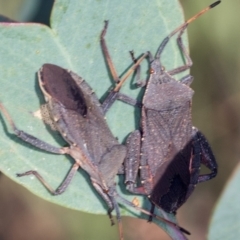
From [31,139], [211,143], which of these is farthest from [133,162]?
[211,143]

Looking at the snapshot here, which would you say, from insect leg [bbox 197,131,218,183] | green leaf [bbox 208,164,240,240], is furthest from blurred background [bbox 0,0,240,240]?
green leaf [bbox 208,164,240,240]

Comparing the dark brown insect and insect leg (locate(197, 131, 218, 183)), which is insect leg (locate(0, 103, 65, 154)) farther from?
insect leg (locate(197, 131, 218, 183))

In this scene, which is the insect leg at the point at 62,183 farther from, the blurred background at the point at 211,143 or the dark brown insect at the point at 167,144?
the blurred background at the point at 211,143

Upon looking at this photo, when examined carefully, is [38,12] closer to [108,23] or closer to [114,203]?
[108,23]

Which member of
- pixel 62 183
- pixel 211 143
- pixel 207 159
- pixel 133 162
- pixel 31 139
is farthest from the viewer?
pixel 211 143

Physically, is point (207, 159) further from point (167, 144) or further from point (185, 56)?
point (185, 56)

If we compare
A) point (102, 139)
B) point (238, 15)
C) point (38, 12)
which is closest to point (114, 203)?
point (102, 139)

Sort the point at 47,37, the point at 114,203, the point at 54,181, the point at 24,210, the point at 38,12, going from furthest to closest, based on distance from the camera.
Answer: the point at 24,210 → the point at 38,12 → the point at 114,203 → the point at 54,181 → the point at 47,37
